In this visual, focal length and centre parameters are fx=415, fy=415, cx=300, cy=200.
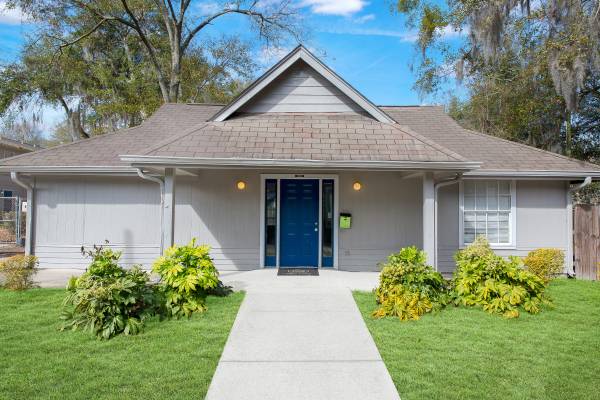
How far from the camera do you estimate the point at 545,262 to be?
8922 millimetres

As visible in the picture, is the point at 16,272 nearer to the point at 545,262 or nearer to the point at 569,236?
the point at 545,262

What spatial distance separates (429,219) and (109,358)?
18.9ft

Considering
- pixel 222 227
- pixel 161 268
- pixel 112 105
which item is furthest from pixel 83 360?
pixel 112 105

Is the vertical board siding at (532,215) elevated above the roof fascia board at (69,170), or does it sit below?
below

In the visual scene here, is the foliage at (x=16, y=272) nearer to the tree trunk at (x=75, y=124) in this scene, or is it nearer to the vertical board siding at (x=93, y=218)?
the vertical board siding at (x=93, y=218)

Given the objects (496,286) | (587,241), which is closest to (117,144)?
(496,286)

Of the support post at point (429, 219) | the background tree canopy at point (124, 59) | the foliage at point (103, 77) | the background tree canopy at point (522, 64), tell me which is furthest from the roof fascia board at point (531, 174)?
the foliage at point (103, 77)

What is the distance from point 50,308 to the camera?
6.60 metres

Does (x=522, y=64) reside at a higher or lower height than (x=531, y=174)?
higher

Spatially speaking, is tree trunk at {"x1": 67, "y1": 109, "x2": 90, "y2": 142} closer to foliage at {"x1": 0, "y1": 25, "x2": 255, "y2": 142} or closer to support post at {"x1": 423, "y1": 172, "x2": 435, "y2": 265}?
foliage at {"x1": 0, "y1": 25, "x2": 255, "y2": 142}

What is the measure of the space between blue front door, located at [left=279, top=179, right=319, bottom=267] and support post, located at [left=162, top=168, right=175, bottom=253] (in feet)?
9.29

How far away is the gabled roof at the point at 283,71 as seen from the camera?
364 inches

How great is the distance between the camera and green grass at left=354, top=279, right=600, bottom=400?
3967 mm

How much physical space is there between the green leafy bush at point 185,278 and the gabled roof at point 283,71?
3.66 m
